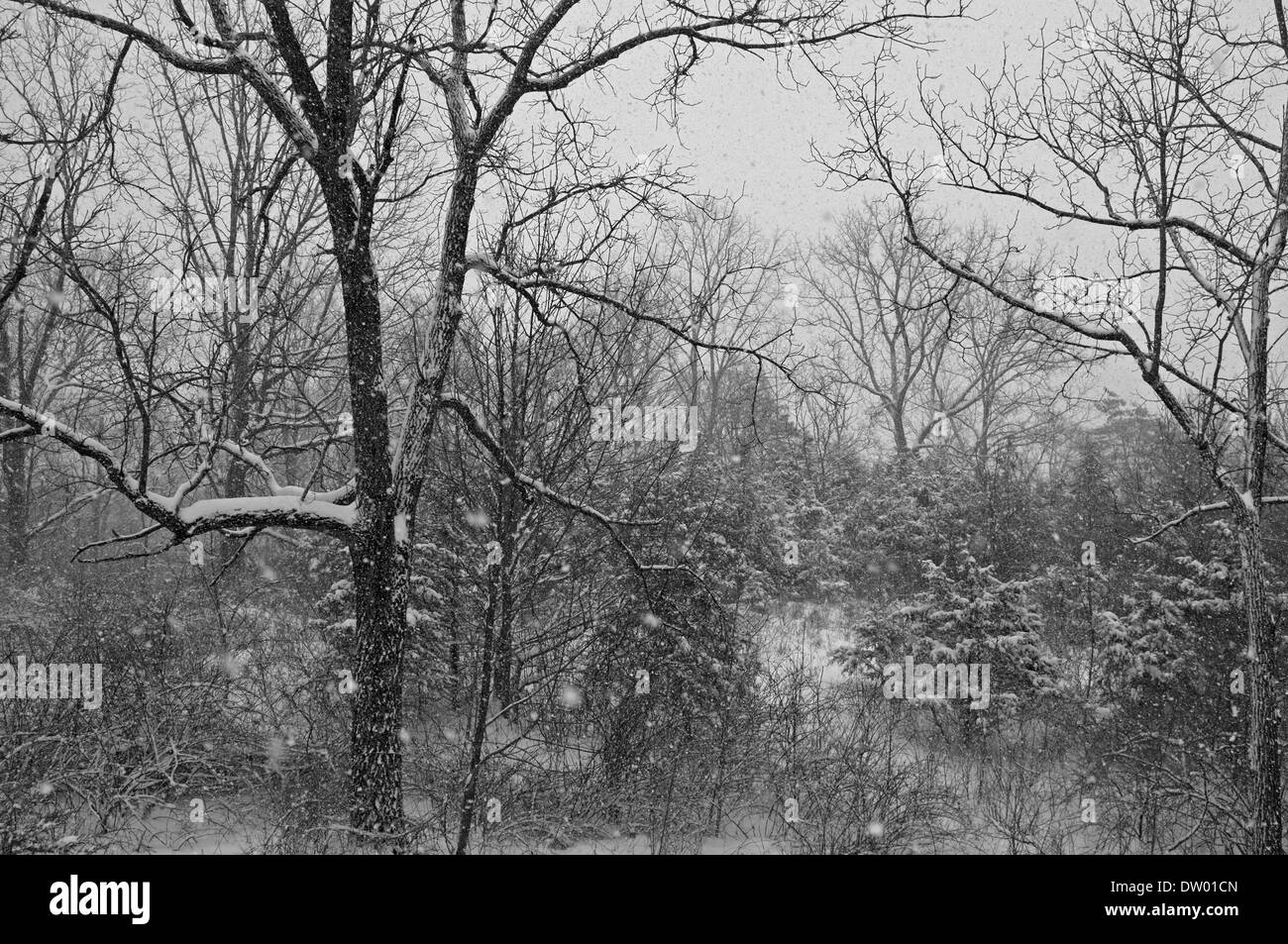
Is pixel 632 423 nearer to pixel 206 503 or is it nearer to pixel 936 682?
pixel 206 503

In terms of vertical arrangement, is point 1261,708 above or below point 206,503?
below

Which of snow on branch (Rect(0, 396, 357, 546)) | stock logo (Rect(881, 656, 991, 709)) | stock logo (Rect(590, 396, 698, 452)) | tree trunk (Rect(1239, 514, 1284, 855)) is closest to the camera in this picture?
snow on branch (Rect(0, 396, 357, 546))

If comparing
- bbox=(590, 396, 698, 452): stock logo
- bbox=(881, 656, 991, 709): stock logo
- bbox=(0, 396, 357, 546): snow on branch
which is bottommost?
bbox=(881, 656, 991, 709): stock logo

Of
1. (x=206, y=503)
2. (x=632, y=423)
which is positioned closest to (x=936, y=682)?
(x=632, y=423)

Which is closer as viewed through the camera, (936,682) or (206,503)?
(206,503)

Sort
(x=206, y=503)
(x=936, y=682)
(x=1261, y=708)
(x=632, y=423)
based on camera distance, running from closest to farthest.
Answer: (x=206, y=503) → (x=1261, y=708) → (x=632, y=423) → (x=936, y=682)

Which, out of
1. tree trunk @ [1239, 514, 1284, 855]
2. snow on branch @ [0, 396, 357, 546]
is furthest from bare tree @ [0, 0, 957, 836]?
tree trunk @ [1239, 514, 1284, 855]

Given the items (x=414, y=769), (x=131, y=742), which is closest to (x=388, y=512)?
(x=414, y=769)

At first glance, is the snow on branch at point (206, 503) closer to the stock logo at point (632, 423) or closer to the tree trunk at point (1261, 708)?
the stock logo at point (632, 423)

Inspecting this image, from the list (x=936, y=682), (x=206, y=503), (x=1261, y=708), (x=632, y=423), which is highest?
(x=632, y=423)

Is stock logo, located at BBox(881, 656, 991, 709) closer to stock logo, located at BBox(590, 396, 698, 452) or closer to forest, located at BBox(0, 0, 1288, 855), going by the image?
forest, located at BBox(0, 0, 1288, 855)

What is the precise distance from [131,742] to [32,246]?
233 inches

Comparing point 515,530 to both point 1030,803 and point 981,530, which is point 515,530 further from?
point 981,530

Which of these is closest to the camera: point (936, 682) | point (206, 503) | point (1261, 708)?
point (206, 503)
